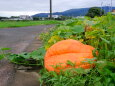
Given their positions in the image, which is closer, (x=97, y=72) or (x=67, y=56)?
(x=97, y=72)

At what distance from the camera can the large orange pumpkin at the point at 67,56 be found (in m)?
2.68

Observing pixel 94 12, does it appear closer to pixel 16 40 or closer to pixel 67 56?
pixel 16 40

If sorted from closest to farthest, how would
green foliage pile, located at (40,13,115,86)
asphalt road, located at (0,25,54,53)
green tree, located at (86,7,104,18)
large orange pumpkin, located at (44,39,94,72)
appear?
green foliage pile, located at (40,13,115,86) → large orange pumpkin, located at (44,39,94,72) → asphalt road, located at (0,25,54,53) → green tree, located at (86,7,104,18)

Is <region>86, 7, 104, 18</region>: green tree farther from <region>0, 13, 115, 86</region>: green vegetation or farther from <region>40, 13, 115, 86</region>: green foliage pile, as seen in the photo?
<region>40, 13, 115, 86</region>: green foliage pile

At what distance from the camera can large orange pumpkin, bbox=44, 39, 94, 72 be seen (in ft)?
8.79

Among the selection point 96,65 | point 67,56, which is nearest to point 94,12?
point 67,56

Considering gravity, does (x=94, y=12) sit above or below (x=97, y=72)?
above

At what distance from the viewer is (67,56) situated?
2.77m

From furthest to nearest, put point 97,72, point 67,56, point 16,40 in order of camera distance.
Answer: point 16,40 → point 67,56 → point 97,72

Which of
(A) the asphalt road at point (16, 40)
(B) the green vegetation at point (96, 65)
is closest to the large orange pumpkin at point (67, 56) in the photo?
(B) the green vegetation at point (96, 65)

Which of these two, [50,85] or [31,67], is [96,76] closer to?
[50,85]

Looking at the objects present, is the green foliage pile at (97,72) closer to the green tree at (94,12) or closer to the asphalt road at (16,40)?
the asphalt road at (16,40)

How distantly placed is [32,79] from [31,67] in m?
0.52

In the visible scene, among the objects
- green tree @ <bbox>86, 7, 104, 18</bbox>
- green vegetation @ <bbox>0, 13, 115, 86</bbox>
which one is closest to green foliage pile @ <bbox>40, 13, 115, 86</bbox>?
green vegetation @ <bbox>0, 13, 115, 86</bbox>
